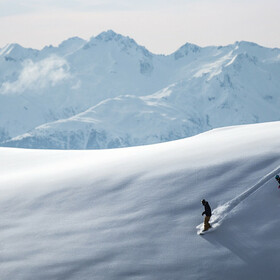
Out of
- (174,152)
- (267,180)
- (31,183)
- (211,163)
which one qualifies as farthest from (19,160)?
(267,180)

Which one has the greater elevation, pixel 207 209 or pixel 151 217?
pixel 151 217

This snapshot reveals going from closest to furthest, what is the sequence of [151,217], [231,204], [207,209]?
1. [207,209]
2. [231,204]
3. [151,217]

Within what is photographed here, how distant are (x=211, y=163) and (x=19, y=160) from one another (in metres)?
20.3

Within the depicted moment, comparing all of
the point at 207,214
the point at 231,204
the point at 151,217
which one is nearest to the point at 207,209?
the point at 207,214

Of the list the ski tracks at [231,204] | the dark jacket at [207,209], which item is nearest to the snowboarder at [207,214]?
the dark jacket at [207,209]

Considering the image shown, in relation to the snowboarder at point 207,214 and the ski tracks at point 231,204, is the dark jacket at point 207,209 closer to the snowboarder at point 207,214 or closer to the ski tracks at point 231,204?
the snowboarder at point 207,214

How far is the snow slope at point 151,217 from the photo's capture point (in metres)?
21.1

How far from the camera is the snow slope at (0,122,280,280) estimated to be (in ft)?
69.1

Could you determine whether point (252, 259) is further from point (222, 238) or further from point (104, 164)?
point (104, 164)

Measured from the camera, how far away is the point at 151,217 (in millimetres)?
24234

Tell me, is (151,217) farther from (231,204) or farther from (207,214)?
(231,204)

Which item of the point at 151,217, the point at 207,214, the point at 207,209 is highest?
the point at 151,217

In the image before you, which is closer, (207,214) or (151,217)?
(207,214)

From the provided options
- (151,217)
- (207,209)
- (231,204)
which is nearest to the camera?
(207,209)
